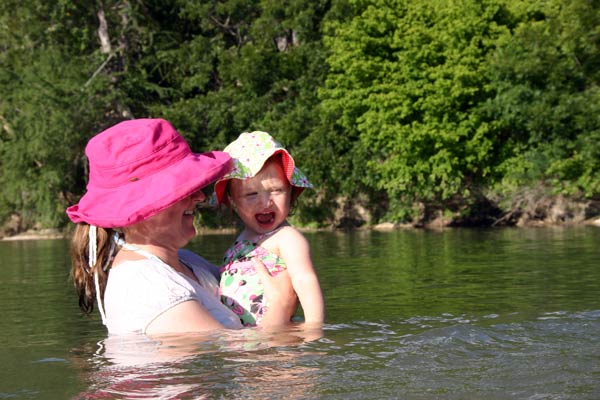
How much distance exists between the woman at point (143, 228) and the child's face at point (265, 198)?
0.64m

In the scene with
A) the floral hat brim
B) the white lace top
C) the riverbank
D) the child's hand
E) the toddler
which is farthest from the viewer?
the riverbank

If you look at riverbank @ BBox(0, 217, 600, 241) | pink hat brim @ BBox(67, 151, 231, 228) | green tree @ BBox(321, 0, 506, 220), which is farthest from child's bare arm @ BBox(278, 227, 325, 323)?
green tree @ BBox(321, 0, 506, 220)

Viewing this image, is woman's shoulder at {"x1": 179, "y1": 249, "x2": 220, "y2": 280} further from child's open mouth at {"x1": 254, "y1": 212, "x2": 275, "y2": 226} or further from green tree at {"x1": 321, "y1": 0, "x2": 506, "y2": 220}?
green tree at {"x1": 321, "y1": 0, "x2": 506, "y2": 220}

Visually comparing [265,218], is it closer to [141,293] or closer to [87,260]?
[87,260]

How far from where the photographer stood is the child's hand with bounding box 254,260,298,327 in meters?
5.07

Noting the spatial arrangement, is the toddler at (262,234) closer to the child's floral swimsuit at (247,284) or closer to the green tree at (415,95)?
the child's floral swimsuit at (247,284)

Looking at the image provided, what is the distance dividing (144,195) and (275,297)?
1007 millimetres

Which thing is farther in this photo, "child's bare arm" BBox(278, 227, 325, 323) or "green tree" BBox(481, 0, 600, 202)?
"green tree" BBox(481, 0, 600, 202)

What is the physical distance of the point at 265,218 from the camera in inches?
213

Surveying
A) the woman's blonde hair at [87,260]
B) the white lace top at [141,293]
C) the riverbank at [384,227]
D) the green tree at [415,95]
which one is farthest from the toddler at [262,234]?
the green tree at [415,95]

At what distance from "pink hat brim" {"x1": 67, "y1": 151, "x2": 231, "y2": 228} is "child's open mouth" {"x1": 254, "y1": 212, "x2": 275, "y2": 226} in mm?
863

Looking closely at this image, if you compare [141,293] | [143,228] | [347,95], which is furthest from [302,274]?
[347,95]

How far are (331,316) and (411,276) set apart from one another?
13.5ft

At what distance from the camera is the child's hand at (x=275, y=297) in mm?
5070
